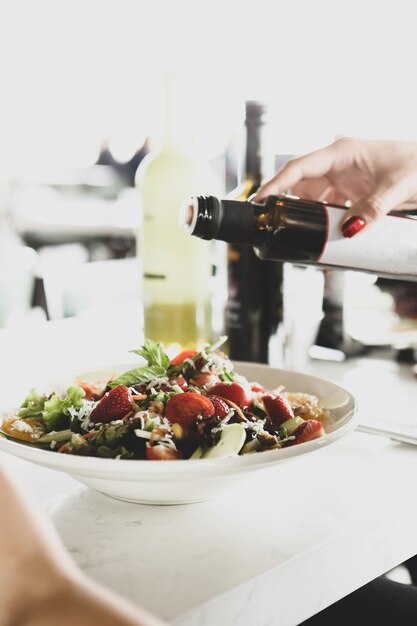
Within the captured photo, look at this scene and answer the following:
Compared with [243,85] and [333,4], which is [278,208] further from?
[333,4]

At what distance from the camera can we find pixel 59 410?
76cm

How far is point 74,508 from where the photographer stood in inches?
28.0

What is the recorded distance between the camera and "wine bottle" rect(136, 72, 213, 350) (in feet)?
4.27

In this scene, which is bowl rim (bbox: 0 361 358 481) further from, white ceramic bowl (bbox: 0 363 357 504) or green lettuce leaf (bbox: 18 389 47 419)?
green lettuce leaf (bbox: 18 389 47 419)

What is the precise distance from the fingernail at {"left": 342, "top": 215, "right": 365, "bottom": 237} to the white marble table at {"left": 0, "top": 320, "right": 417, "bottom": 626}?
0.91 feet

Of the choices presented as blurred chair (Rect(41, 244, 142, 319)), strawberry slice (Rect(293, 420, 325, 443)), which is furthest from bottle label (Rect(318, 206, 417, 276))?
blurred chair (Rect(41, 244, 142, 319))

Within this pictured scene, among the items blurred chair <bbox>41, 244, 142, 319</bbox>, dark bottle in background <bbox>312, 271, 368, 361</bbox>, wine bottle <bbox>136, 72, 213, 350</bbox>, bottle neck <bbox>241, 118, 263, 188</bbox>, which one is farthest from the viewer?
blurred chair <bbox>41, 244, 142, 319</bbox>

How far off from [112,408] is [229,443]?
0.14 m

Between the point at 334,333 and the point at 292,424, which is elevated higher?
the point at 292,424

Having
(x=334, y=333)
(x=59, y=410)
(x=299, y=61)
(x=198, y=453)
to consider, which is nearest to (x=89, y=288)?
(x=299, y=61)

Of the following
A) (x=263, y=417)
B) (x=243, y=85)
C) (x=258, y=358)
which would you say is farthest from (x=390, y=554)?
(x=243, y=85)

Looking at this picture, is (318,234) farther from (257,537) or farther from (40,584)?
(40,584)

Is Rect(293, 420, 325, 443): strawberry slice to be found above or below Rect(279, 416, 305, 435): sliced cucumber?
above

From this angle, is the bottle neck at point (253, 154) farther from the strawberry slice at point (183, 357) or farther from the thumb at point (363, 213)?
the strawberry slice at point (183, 357)
